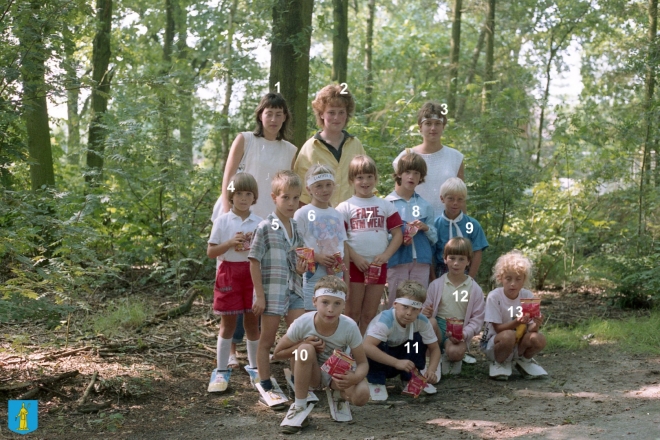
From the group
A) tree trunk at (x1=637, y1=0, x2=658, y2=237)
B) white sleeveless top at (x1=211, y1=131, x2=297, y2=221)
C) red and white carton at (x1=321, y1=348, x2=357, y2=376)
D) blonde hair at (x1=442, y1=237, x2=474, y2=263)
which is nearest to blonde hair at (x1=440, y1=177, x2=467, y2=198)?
blonde hair at (x1=442, y1=237, x2=474, y2=263)

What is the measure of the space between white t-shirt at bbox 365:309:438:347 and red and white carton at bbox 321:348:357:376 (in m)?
0.62

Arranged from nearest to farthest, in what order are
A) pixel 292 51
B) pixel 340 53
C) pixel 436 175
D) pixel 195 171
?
1. pixel 436 175
2. pixel 292 51
3. pixel 195 171
4. pixel 340 53

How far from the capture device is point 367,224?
17.2 ft

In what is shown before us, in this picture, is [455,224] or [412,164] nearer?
[412,164]

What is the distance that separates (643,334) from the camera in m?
6.60

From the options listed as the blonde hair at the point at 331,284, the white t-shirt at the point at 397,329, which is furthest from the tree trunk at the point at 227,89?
the blonde hair at the point at 331,284

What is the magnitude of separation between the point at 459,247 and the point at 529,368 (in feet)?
3.98

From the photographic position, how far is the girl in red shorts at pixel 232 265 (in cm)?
503

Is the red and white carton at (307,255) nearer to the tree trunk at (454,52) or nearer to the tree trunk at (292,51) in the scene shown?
the tree trunk at (292,51)

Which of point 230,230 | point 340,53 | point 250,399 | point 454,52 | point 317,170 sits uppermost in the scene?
point 454,52

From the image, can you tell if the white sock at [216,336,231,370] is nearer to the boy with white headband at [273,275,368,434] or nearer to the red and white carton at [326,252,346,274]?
the boy with white headband at [273,275,368,434]

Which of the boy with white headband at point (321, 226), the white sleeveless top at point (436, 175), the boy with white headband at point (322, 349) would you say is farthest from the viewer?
the white sleeveless top at point (436, 175)

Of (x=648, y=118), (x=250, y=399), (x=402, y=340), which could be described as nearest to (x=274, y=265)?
(x=250, y=399)

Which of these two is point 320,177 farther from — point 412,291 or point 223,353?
point 223,353
